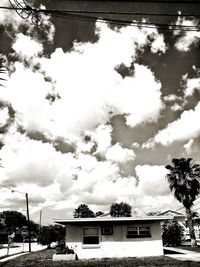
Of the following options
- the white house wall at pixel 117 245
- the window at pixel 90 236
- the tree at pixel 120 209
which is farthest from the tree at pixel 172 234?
the tree at pixel 120 209

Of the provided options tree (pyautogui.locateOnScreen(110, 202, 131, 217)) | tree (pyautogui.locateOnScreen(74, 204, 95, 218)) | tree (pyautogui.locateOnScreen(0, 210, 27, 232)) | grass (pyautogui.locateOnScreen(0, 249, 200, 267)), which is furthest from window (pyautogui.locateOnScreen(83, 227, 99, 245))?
tree (pyautogui.locateOnScreen(0, 210, 27, 232))

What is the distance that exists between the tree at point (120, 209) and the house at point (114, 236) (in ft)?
180

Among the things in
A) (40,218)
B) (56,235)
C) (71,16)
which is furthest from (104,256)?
(40,218)

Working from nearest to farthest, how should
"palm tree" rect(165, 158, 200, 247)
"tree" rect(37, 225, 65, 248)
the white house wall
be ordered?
1. the white house wall
2. "palm tree" rect(165, 158, 200, 247)
3. "tree" rect(37, 225, 65, 248)

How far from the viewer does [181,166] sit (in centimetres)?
3347

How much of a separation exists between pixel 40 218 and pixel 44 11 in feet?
356

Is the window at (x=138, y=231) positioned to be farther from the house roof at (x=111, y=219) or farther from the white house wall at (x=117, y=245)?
the house roof at (x=111, y=219)

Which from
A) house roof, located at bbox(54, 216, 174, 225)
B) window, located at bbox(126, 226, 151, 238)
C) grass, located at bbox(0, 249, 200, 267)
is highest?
house roof, located at bbox(54, 216, 174, 225)

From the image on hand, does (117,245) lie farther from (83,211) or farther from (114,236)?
(83,211)

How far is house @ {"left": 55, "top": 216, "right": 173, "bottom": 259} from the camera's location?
22062mm

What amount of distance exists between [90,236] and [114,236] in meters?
1.99

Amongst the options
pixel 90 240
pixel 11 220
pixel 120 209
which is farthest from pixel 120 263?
pixel 11 220

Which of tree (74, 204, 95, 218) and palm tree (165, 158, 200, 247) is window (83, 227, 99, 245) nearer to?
palm tree (165, 158, 200, 247)

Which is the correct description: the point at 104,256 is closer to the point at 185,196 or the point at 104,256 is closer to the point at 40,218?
the point at 185,196
